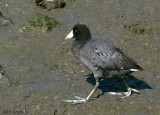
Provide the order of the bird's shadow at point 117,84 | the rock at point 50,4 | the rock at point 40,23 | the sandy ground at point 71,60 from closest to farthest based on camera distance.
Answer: the sandy ground at point 71,60 < the bird's shadow at point 117,84 < the rock at point 40,23 < the rock at point 50,4

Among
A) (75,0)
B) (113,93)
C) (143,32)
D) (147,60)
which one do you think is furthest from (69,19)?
(113,93)

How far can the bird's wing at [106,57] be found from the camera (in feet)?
32.0

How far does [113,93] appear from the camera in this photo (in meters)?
10.1

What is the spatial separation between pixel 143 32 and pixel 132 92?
122 inches

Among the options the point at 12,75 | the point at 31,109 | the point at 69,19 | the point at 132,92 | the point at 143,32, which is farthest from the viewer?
the point at 69,19

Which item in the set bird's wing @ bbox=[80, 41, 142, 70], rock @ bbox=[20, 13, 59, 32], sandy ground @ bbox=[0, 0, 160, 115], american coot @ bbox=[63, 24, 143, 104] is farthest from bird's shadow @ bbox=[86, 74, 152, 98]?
rock @ bbox=[20, 13, 59, 32]

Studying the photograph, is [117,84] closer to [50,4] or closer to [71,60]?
[71,60]

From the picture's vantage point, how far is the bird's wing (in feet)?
32.0

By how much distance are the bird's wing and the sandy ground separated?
0.71 m

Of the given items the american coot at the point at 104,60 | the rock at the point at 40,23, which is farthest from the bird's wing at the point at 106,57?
the rock at the point at 40,23

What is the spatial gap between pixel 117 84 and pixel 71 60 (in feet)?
5.11

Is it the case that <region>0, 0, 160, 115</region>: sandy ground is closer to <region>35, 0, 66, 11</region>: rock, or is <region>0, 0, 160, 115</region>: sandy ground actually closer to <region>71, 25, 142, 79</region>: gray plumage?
<region>35, 0, 66, 11</region>: rock

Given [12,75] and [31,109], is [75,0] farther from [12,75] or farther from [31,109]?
[31,109]

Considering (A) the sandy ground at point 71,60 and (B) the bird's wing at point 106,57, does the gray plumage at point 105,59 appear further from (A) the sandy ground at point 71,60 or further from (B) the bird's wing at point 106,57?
(A) the sandy ground at point 71,60
